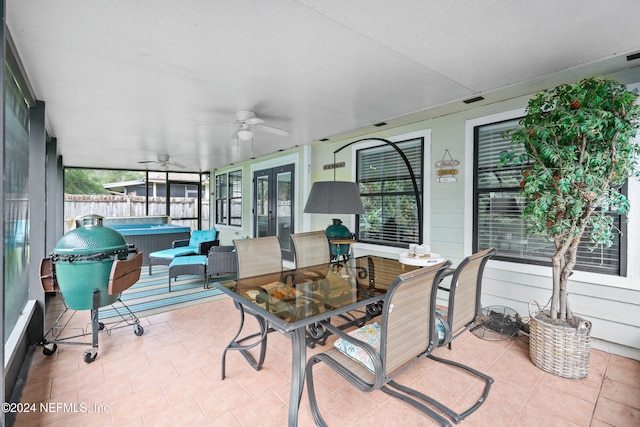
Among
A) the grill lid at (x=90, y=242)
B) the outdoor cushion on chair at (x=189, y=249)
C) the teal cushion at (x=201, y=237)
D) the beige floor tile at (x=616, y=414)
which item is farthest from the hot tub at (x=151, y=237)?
the beige floor tile at (x=616, y=414)

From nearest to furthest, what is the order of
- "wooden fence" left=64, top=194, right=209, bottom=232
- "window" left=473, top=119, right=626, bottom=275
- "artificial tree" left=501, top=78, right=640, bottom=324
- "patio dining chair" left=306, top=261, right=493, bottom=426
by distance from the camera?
"patio dining chair" left=306, top=261, right=493, bottom=426 → "artificial tree" left=501, top=78, right=640, bottom=324 → "window" left=473, top=119, right=626, bottom=275 → "wooden fence" left=64, top=194, right=209, bottom=232

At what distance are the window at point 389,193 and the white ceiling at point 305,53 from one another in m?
0.68

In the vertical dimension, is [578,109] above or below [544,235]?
above

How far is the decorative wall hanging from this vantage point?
3602 mm

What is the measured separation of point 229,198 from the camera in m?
8.44

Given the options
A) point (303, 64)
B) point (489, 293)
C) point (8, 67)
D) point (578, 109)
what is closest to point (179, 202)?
point (8, 67)

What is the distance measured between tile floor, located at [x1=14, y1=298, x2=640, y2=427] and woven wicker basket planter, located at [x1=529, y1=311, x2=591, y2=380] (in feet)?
0.23

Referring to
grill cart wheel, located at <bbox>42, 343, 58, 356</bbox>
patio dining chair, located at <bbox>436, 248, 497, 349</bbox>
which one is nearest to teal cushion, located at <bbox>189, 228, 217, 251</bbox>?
grill cart wheel, located at <bbox>42, 343, 58, 356</bbox>

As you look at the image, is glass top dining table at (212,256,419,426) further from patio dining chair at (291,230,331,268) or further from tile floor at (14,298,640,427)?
tile floor at (14,298,640,427)

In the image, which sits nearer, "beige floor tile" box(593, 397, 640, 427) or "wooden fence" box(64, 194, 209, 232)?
"beige floor tile" box(593, 397, 640, 427)

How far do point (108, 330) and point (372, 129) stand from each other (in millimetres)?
4203

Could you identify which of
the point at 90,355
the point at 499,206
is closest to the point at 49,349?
the point at 90,355

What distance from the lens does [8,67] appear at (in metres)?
2.15

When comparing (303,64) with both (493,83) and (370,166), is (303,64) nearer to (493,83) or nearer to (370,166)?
(493,83)
